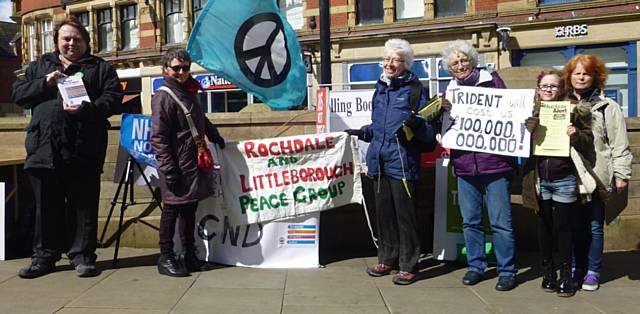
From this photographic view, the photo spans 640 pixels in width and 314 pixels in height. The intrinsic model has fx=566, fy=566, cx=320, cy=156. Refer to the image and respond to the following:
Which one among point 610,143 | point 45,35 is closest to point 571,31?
point 610,143

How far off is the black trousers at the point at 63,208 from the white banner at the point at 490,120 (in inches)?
121

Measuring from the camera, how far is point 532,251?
5840 mm

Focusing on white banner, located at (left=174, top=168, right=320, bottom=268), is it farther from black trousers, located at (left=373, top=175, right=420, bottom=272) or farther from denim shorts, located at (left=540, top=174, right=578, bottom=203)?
denim shorts, located at (left=540, top=174, right=578, bottom=203)

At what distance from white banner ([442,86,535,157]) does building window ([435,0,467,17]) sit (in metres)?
14.9

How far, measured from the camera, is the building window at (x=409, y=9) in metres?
18.9

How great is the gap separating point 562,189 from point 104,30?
80.4ft

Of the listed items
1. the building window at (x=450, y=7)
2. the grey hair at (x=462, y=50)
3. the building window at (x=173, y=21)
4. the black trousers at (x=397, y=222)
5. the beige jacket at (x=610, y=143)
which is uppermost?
the building window at (x=173, y=21)

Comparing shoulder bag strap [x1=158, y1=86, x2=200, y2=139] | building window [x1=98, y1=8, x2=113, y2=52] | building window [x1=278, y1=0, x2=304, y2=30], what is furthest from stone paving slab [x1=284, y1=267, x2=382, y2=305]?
building window [x1=98, y1=8, x2=113, y2=52]

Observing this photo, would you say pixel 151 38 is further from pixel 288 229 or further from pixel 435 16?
pixel 288 229

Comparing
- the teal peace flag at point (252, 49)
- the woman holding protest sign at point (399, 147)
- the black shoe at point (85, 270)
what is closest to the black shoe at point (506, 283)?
the woman holding protest sign at point (399, 147)

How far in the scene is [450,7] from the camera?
731 inches

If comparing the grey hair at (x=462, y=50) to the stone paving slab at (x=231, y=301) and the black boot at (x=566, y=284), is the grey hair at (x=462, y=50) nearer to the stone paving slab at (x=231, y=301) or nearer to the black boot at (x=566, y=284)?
the black boot at (x=566, y=284)

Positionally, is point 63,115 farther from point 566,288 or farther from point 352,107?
point 566,288

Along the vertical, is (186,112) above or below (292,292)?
above
